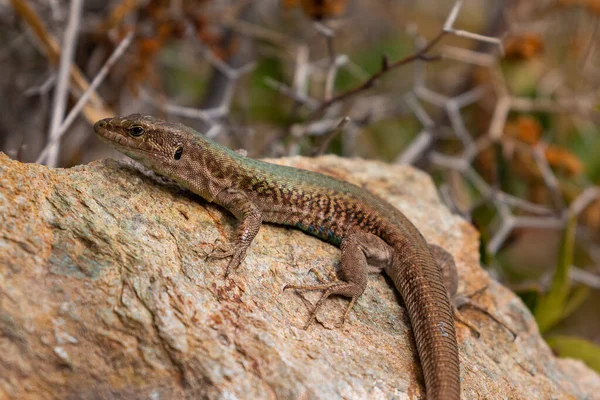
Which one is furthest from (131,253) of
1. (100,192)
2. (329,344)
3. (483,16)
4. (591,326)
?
(483,16)

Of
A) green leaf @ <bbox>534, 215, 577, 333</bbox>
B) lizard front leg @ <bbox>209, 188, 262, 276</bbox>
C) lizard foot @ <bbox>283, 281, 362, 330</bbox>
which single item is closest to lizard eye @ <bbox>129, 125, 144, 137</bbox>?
lizard front leg @ <bbox>209, 188, 262, 276</bbox>

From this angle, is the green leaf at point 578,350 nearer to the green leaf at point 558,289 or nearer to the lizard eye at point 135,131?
the green leaf at point 558,289

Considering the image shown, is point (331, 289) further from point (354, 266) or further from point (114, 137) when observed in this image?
point (114, 137)

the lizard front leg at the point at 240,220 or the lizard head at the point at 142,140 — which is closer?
the lizard front leg at the point at 240,220

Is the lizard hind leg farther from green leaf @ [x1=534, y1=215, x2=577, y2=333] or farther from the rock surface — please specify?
green leaf @ [x1=534, y1=215, x2=577, y2=333]

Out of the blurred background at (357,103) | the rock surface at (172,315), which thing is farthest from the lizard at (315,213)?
the blurred background at (357,103)

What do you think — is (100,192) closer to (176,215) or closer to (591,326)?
(176,215)

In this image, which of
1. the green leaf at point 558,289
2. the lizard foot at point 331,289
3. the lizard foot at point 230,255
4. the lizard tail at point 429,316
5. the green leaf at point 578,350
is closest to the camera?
the lizard tail at point 429,316
